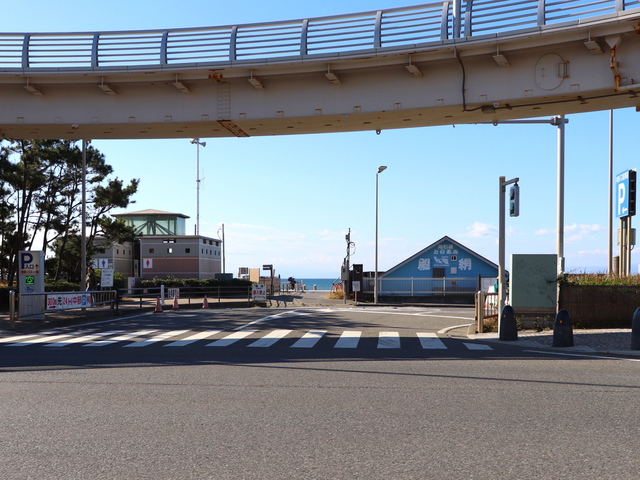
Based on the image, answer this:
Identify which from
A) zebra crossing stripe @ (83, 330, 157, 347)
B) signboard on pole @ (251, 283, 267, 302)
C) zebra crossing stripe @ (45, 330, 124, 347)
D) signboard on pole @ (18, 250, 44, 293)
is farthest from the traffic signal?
signboard on pole @ (251, 283, 267, 302)

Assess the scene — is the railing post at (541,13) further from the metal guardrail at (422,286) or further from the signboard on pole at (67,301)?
the metal guardrail at (422,286)

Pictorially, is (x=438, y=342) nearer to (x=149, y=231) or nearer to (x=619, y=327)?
(x=619, y=327)

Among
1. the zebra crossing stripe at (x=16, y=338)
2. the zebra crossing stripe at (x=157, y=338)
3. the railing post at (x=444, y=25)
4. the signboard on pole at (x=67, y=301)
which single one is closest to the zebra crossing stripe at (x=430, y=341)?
the zebra crossing stripe at (x=157, y=338)

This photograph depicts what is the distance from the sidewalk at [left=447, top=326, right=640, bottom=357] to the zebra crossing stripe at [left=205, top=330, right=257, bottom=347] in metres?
5.78

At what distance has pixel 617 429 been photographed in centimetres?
612

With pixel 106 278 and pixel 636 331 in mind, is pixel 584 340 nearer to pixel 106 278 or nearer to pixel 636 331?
pixel 636 331

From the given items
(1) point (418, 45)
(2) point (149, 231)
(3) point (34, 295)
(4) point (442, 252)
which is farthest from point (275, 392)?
(2) point (149, 231)

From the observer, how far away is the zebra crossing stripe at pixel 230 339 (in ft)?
47.9

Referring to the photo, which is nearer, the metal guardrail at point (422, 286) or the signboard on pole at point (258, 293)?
the signboard on pole at point (258, 293)

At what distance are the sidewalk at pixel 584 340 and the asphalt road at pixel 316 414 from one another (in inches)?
40.5

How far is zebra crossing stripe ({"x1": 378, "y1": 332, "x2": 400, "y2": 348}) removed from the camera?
1438 cm

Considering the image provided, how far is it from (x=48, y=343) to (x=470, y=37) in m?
13.1

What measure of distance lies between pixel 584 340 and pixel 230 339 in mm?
8684

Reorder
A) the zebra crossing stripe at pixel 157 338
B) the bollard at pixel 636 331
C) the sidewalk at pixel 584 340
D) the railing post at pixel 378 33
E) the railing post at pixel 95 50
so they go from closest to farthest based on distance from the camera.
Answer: the bollard at pixel 636 331, the sidewalk at pixel 584 340, the zebra crossing stripe at pixel 157 338, the railing post at pixel 378 33, the railing post at pixel 95 50
